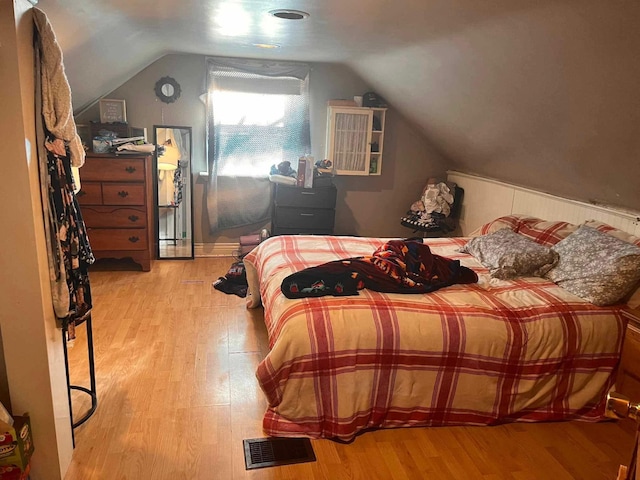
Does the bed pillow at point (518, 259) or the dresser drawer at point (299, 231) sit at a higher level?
the bed pillow at point (518, 259)

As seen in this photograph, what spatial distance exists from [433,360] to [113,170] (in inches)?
128

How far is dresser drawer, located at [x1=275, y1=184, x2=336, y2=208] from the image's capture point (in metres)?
4.73

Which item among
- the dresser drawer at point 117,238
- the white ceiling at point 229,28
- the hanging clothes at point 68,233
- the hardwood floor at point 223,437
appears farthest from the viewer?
the dresser drawer at point 117,238

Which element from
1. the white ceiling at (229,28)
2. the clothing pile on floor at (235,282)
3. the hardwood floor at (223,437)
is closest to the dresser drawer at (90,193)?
the white ceiling at (229,28)

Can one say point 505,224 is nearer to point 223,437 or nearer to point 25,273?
point 223,437

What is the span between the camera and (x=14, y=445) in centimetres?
169

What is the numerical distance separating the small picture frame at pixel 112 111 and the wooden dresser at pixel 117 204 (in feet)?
1.75

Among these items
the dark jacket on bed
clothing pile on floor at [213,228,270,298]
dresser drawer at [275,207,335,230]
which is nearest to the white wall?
the dark jacket on bed

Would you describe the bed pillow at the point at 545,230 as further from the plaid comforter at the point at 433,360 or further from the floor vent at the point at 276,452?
the floor vent at the point at 276,452

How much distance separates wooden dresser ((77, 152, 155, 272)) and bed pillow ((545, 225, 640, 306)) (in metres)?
3.31

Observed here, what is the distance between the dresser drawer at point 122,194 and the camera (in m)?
4.26

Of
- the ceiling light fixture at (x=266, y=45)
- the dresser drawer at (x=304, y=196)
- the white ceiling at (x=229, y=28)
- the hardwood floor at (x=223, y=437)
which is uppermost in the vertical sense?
the ceiling light fixture at (x=266, y=45)

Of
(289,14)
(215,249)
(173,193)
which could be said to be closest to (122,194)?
(173,193)

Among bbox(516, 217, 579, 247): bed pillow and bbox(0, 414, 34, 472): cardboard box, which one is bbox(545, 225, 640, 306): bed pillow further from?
bbox(0, 414, 34, 472): cardboard box
